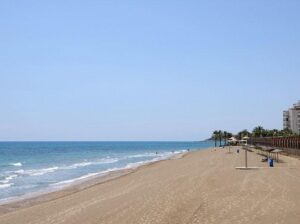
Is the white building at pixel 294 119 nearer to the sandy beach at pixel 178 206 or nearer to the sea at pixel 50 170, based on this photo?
the sea at pixel 50 170

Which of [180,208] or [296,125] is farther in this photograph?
[296,125]

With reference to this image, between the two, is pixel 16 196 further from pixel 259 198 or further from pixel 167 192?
pixel 259 198

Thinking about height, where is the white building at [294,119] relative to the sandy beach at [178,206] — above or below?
above

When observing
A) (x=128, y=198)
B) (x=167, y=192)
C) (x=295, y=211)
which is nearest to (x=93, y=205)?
(x=128, y=198)

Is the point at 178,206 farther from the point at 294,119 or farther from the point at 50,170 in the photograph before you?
the point at 294,119

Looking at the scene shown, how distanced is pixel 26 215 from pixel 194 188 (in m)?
8.03

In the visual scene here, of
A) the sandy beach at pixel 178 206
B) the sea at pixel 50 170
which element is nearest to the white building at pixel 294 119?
the sea at pixel 50 170

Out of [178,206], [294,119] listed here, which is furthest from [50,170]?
[294,119]

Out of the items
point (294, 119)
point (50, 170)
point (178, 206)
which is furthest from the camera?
point (294, 119)

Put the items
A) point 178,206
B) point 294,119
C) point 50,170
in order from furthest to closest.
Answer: point 294,119, point 50,170, point 178,206

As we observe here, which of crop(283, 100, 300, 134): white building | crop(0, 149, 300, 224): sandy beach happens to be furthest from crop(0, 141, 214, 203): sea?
crop(283, 100, 300, 134): white building

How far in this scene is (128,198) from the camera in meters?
19.6

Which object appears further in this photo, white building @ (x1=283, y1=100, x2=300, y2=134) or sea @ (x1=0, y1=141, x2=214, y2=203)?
white building @ (x1=283, y1=100, x2=300, y2=134)

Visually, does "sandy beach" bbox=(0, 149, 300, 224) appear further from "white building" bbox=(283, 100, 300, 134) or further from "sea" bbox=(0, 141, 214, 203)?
"white building" bbox=(283, 100, 300, 134)
